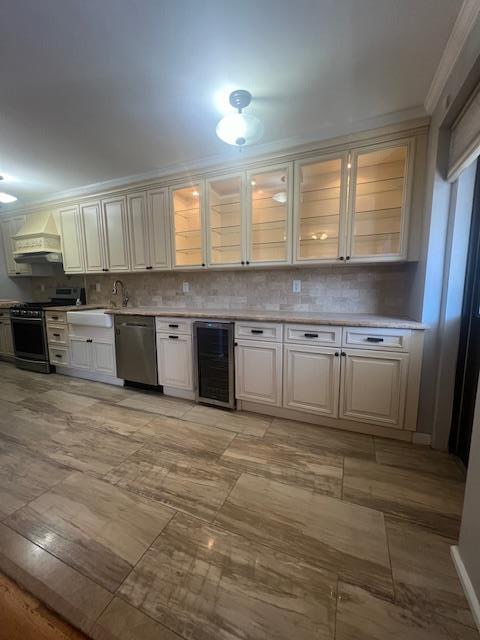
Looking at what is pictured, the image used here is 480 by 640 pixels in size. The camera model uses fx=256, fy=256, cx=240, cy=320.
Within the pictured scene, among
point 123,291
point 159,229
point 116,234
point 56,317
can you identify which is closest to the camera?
point 159,229

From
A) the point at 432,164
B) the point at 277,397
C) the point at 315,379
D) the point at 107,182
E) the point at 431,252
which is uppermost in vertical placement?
the point at 107,182

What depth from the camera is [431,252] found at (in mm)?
1839

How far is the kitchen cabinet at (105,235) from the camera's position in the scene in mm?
3238

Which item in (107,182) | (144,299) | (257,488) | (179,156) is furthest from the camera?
(144,299)

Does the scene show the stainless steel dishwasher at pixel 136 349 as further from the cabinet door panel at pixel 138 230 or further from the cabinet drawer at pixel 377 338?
the cabinet drawer at pixel 377 338

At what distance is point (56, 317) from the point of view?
11.3ft

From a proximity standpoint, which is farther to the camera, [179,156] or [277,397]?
[179,156]

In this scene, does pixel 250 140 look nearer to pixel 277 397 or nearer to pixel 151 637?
pixel 277 397

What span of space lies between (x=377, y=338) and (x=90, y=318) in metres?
3.12

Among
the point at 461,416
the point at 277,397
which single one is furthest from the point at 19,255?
the point at 461,416

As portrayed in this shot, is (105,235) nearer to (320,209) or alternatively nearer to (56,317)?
(56,317)

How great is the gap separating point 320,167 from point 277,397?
2131 mm

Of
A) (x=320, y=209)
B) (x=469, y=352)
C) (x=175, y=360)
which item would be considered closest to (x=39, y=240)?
(x=175, y=360)

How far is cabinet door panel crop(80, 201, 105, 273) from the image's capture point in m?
3.40
